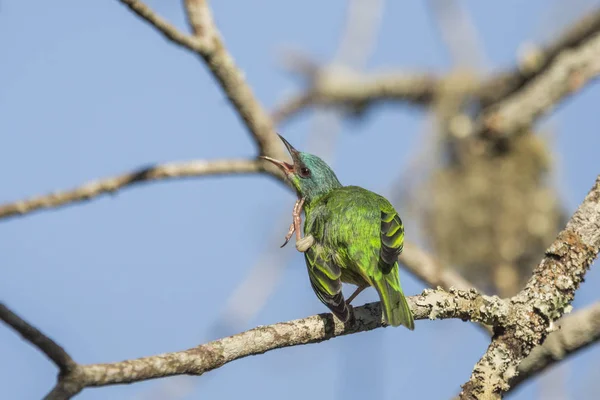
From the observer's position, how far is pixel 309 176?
612 centimetres

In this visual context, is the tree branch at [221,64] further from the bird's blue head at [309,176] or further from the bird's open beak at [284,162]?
the bird's blue head at [309,176]

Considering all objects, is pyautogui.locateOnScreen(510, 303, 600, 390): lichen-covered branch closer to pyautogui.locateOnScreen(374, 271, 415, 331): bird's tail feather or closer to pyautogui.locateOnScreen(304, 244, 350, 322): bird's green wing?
pyautogui.locateOnScreen(374, 271, 415, 331): bird's tail feather

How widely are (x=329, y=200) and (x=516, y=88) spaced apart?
4850 millimetres

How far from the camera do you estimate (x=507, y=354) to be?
12.5 feet

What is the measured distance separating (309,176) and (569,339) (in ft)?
7.59

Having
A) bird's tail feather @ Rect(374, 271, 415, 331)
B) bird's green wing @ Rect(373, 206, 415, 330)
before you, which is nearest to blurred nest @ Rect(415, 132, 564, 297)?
bird's green wing @ Rect(373, 206, 415, 330)

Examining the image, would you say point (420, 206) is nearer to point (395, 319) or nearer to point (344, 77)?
point (344, 77)

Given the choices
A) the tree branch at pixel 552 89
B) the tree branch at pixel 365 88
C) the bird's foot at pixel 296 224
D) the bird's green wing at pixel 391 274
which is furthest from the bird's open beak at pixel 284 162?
the tree branch at pixel 365 88

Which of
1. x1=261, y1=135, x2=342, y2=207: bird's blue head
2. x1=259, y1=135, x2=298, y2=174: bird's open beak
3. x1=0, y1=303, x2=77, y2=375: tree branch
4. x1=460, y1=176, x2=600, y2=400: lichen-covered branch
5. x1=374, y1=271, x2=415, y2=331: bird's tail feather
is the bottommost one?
x1=0, y1=303, x2=77, y2=375: tree branch

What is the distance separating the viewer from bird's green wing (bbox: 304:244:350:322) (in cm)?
404

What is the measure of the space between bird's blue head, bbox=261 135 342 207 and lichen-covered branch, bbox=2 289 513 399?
72.9 inches

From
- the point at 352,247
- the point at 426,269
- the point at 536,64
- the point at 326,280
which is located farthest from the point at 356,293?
the point at 536,64

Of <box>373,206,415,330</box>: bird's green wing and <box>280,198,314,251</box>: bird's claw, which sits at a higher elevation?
<box>280,198,314,251</box>: bird's claw

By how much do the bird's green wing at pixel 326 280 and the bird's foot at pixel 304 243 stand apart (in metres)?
0.03
